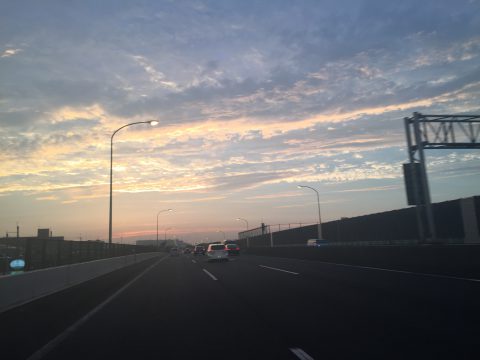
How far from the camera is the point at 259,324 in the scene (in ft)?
31.3

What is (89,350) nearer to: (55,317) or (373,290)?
(55,317)

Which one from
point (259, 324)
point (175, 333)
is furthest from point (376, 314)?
point (175, 333)

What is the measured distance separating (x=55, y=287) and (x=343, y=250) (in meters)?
18.4

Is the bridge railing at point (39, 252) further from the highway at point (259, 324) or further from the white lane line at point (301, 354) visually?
the white lane line at point (301, 354)

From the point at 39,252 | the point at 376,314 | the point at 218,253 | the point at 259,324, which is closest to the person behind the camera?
the point at 259,324

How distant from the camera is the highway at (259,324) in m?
7.36

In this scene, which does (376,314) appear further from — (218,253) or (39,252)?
(218,253)

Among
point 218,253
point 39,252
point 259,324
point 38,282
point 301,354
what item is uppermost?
point 39,252

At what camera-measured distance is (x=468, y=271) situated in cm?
1767

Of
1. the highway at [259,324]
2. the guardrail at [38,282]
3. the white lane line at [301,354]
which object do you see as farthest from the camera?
the guardrail at [38,282]

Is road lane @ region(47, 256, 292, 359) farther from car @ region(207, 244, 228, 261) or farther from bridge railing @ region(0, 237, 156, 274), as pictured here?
car @ region(207, 244, 228, 261)

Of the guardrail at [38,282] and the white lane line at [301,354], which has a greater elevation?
the guardrail at [38,282]

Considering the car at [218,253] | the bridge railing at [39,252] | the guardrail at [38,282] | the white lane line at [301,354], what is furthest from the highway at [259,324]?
the car at [218,253]

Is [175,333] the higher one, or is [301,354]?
[175,333]
